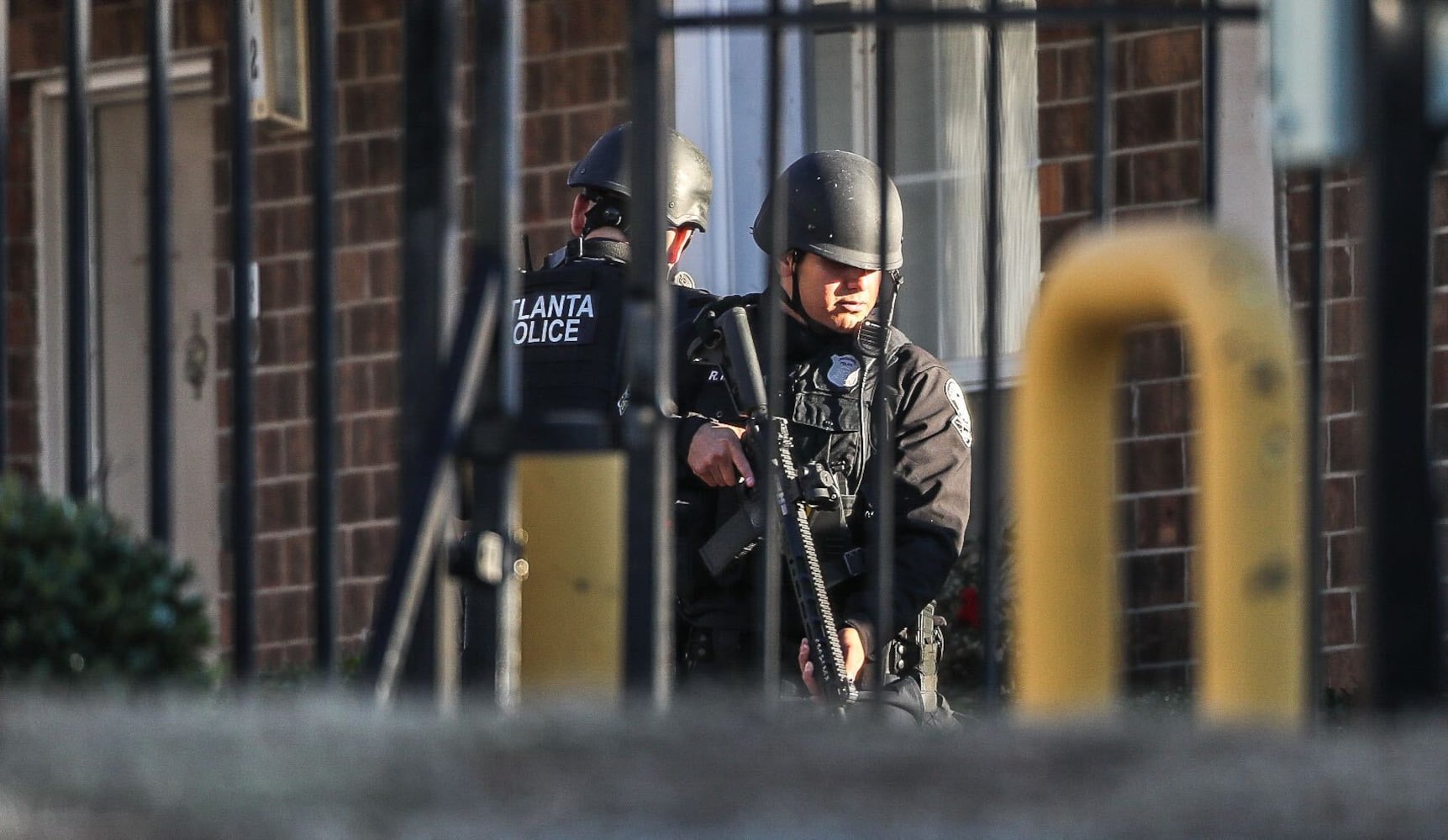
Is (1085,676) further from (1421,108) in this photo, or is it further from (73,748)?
(73,748)

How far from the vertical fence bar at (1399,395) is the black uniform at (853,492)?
13.0 ft

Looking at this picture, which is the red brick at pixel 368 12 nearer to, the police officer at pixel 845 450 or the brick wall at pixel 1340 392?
the police officer at pixel 845 450

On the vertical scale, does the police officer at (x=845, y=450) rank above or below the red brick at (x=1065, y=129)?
below

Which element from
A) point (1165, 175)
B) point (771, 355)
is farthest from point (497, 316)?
point (1165, 175)

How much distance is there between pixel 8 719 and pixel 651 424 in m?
1.06

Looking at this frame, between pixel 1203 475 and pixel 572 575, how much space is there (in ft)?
3.26

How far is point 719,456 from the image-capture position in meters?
6.09

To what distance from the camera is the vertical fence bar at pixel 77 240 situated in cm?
331

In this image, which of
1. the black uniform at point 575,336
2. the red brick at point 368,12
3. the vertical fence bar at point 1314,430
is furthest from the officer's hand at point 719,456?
the red brick at point 368,12

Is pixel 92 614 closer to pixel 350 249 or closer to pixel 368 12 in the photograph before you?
pixel 350 249

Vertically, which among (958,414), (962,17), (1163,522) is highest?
(962,17)

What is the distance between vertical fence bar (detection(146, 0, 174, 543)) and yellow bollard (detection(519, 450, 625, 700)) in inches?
19.6

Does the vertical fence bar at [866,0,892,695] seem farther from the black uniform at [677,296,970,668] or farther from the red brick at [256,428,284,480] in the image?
the red brick at [256,428,284,480]

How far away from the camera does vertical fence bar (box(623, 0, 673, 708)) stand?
Answer: 2854mm
